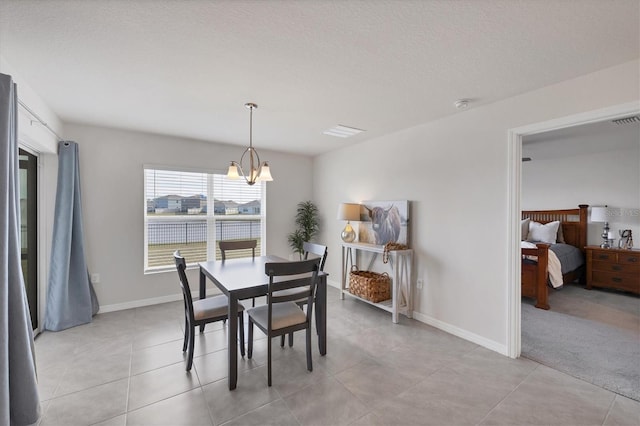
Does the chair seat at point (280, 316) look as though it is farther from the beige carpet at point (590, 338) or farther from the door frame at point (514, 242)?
the beige carpet at point (590, 338)

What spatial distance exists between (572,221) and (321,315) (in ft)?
18.7

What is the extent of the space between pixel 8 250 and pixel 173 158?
2.65 metres

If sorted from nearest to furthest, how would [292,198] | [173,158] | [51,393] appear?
[51,393] < [173,158] < [292,198]

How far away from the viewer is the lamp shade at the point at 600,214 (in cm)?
479

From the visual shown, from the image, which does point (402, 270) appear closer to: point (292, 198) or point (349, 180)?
point (349, 180)

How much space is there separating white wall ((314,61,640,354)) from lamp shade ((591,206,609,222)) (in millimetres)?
3713

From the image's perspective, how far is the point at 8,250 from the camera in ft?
5.59

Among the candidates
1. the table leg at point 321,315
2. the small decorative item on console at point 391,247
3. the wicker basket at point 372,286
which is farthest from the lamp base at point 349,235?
the table leg at point 321,315

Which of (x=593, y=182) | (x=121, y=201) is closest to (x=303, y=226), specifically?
(x=121, y=201)

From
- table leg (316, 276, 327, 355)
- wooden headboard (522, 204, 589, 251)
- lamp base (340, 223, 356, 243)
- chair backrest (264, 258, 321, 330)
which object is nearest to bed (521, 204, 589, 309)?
wooden headboard (522, 204, 589, 251)

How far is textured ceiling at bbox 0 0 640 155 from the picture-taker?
4.93 feet

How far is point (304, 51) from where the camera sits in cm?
188

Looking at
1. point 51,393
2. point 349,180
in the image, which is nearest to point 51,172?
point 51,393

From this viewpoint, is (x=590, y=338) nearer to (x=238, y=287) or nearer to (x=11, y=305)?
(x=238, y=287)
